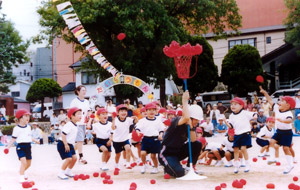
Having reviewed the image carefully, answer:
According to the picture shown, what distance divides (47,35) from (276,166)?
2015 centimetres

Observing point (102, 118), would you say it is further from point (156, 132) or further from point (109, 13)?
point (109, 13)

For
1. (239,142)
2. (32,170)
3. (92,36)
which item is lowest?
(32,170)

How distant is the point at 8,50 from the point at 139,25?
20.6 meters

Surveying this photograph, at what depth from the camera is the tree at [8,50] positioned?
116 ft

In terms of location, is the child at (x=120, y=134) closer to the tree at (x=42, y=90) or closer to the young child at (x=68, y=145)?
the young child at (x=68, y=145)

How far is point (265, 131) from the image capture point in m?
10.6

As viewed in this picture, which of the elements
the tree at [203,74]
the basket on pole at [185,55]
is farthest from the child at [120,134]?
the tree at [203,74]

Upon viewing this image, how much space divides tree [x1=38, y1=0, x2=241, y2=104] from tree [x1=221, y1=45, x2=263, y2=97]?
6.00 meters

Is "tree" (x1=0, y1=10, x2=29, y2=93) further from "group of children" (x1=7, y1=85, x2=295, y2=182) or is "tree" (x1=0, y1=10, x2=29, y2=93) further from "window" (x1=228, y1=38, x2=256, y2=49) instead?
"group of children" (x1=7, y1=85, x2=295, y2=182)

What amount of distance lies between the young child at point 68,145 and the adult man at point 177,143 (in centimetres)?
190

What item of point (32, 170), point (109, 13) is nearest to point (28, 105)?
point (109, 13)

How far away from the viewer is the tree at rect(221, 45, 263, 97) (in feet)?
102

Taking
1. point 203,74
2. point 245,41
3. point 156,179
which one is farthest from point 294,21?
point 156,179

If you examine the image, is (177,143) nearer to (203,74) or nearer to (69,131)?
(69,131)
